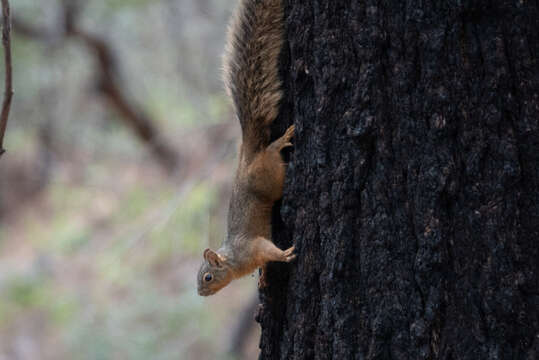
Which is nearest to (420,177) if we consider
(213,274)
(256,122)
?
(256,122)

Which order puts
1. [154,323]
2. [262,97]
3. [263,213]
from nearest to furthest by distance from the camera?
[262,97] < [263,213] < [154,323]

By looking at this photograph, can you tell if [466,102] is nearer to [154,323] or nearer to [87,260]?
[154,323]

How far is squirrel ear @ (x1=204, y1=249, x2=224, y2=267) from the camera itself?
8.64 ft

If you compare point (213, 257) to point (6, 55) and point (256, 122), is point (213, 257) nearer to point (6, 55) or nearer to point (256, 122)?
point (256, 122)

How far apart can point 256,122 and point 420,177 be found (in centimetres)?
76

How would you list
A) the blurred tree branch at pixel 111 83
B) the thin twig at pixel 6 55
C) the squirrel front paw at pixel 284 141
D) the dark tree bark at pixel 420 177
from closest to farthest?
the dark tree bark at pixel 420 177
the thin twig at pixel 6 55
the squirrel front paw at pixel 284 141
the blurred tree branch at pixel 111 83

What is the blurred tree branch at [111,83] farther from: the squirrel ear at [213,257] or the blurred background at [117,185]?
the squirrel ear at [213,257]

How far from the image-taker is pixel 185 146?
10.7m

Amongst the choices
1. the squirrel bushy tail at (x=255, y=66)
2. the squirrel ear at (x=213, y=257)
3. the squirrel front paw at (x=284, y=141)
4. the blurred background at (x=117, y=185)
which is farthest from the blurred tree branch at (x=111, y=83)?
the squirrel front paw at (x=284, y=141)

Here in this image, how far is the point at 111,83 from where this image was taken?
9.38 m

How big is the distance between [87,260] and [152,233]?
4.33 meters

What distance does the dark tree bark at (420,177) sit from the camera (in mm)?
1414

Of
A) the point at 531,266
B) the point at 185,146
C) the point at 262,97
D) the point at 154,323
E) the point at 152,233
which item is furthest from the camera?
the point at 185,146

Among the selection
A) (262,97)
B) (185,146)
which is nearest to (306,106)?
(262,97)
